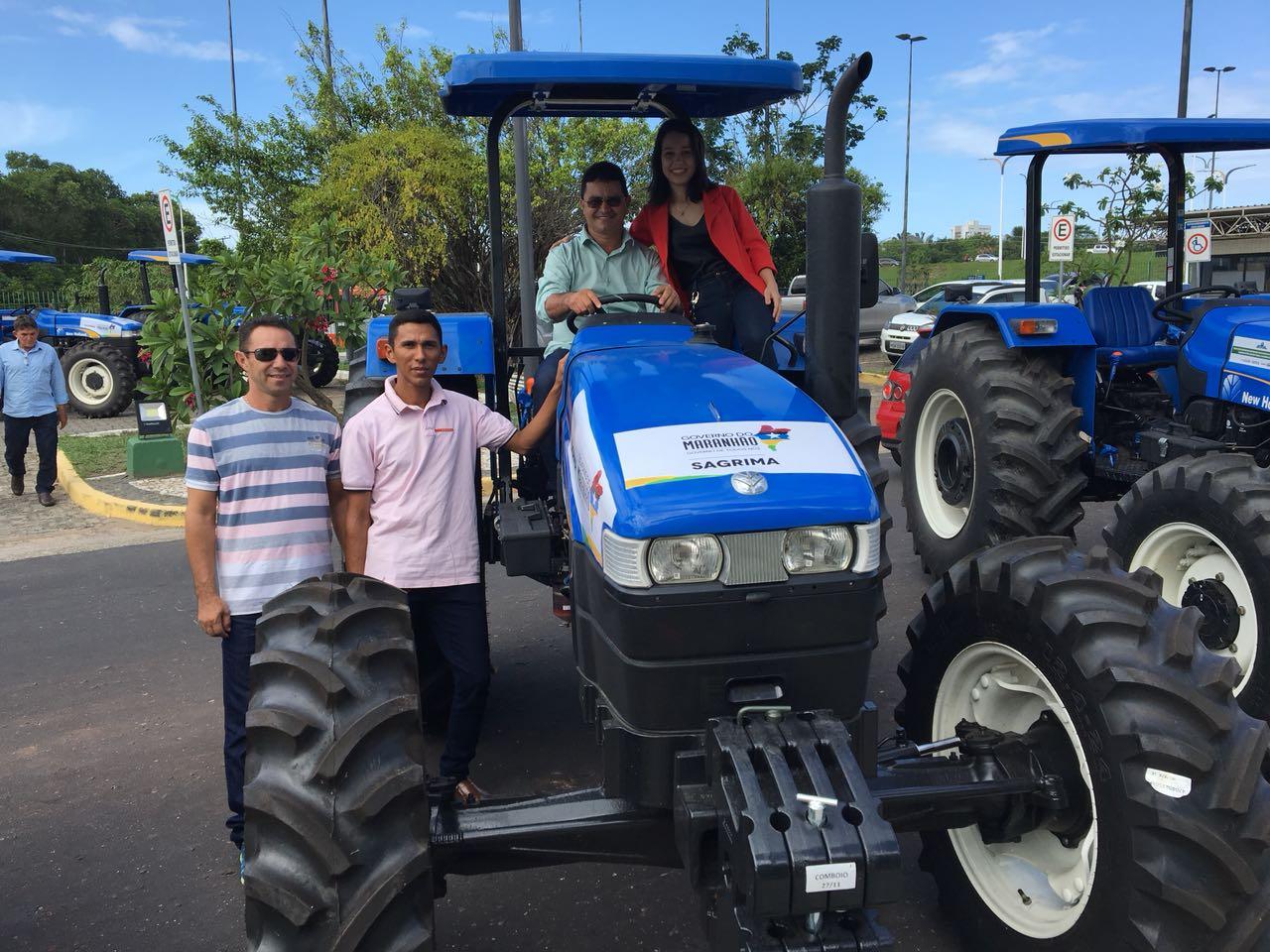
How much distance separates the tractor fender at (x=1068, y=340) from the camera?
5.71 m

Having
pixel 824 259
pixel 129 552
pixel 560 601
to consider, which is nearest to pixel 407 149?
pixel 129 552

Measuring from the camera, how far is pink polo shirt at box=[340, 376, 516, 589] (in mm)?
3391

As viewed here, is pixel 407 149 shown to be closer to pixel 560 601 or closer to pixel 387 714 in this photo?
pixel 560 601

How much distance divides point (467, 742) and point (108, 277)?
38.5m

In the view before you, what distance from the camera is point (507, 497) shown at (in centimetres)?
431

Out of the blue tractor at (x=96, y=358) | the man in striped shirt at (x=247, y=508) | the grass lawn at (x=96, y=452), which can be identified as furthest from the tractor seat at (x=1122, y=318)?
the blue tractor at (x=96, y=358)

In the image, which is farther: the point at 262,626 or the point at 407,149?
the point at 407,149

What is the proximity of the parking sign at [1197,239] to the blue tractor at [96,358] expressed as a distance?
47.4 ft

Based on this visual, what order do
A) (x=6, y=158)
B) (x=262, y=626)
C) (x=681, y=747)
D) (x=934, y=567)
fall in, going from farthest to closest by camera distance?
1. (x=6, y=158)
2. (x=934, y=567)
3. (x=262, y=626)
4. (x=681, y=747)

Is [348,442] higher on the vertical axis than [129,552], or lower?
higher

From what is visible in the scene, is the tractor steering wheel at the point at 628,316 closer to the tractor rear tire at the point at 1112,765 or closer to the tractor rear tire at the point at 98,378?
the tractor rear tire at the point at 1112,765

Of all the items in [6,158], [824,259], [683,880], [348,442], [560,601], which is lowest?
[683,880]

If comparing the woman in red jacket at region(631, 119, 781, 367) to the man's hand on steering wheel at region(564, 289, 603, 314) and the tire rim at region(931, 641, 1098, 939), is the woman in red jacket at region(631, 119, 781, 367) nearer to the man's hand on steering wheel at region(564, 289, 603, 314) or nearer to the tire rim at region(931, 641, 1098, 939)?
the man's hand on steering wheel at region(564, 289, 603, 314)

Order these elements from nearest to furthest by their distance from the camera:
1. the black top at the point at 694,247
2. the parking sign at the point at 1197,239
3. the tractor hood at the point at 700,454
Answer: the tractor hood at the point at 700,454, the black top at the point at 694,247, the parking sign at the point at 1197,239
